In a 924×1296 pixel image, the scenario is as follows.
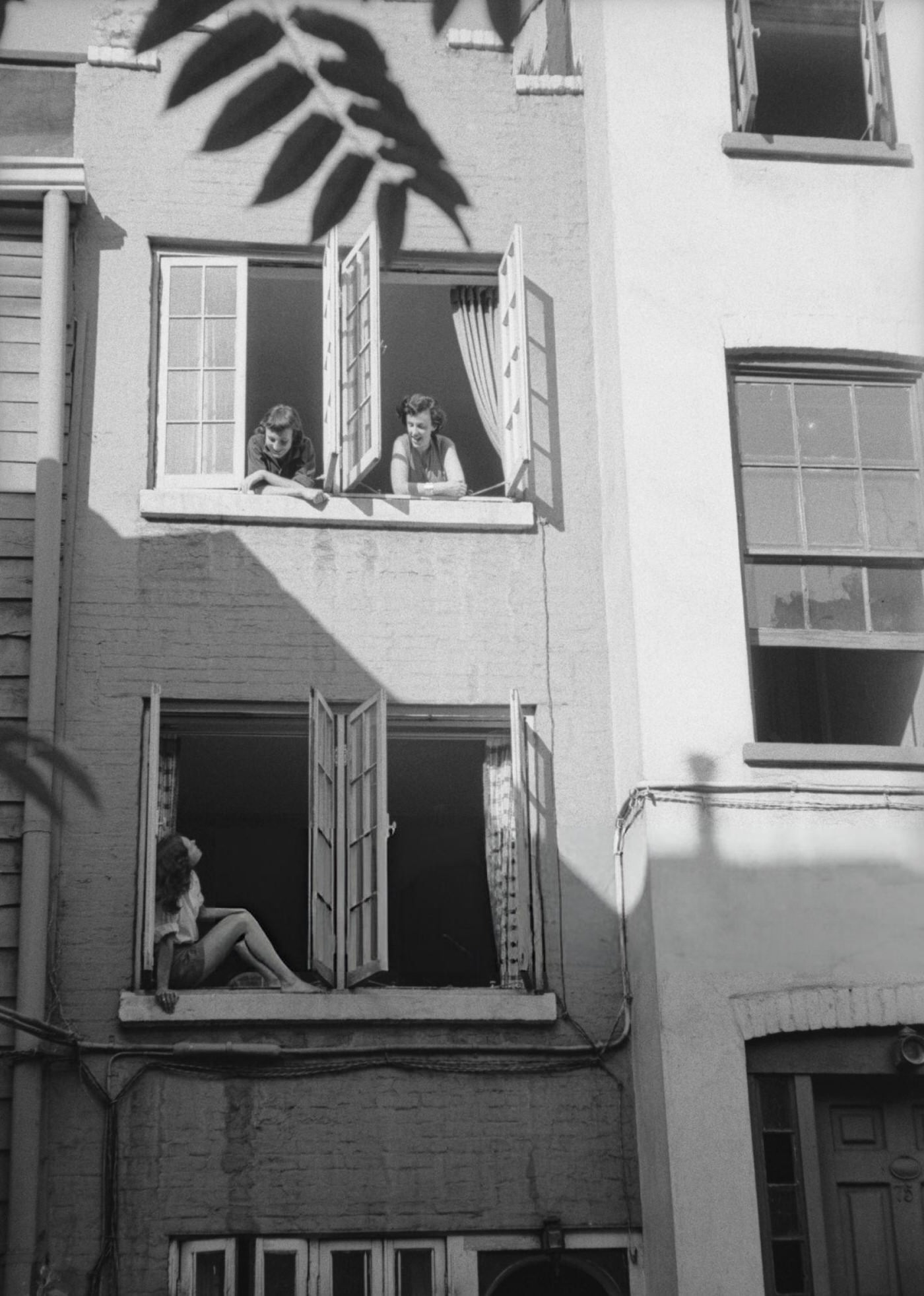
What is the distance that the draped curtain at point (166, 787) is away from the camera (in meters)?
10.8

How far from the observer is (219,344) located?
11773 mm

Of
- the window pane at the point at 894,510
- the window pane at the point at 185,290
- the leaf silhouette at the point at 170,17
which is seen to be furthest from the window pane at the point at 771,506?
the leaf silhouette at the point at 170,17

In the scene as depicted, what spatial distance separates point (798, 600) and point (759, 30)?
371cm

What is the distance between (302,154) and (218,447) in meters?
7.54

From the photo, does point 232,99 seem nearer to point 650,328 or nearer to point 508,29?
point 508,29

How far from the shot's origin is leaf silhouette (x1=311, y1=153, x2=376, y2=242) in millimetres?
4199

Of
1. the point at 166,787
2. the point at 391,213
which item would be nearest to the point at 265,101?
the point at 391,213

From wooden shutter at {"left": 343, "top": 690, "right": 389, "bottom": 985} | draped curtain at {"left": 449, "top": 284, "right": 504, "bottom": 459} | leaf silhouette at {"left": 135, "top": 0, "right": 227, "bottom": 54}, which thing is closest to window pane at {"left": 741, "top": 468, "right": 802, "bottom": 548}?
draped curtain at {"left": 449, "top": 284, "right": 504, "bottom": 459}

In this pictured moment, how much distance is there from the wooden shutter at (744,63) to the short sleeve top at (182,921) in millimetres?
5408

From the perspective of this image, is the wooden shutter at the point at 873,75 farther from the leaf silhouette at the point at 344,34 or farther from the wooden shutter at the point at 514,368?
the leaf silhouette at the point at 344,34

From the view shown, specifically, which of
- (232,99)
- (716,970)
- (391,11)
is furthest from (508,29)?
(391,11)

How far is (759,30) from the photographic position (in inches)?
480

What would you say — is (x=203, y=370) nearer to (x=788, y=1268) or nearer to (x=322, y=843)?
(x=322, y=843)

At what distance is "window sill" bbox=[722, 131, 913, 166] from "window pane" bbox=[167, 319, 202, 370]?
3.24m
